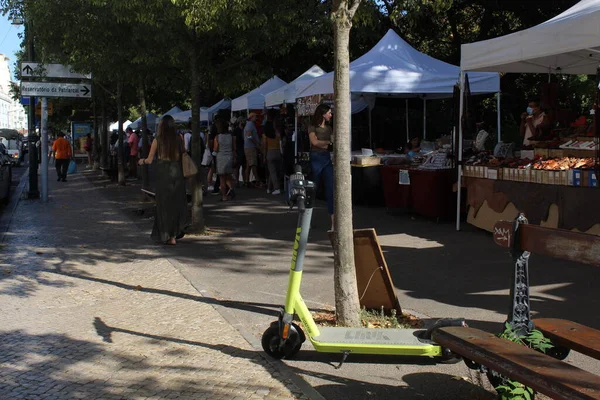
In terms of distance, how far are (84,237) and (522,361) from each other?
884 cm

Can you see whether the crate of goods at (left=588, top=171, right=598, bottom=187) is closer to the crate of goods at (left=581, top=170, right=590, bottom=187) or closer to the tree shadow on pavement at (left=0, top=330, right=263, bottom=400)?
the crate of goods at (left=581, top=170, right=590, bottom=187)

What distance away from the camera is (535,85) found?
76.7 ft

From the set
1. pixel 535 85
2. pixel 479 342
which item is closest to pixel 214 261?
pixel 479 342

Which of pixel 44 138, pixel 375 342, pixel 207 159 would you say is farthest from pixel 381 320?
pixel 207 159

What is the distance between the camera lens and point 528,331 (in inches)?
156

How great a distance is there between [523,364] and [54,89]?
14432 mm

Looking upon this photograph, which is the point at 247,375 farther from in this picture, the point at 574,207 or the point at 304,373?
the point at 574,207

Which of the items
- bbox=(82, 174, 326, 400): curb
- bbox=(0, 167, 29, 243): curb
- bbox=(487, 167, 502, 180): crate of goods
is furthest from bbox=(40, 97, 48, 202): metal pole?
A: bbox=(487, 167, 502, 180): crate of goods

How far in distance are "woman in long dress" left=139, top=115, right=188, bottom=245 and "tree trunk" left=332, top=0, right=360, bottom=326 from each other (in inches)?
181

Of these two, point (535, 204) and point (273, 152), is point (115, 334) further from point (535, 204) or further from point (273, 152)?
point (273, 152)

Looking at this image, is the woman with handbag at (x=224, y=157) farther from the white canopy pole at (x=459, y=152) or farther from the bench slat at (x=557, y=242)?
the bench slat at (x=557, y=242)

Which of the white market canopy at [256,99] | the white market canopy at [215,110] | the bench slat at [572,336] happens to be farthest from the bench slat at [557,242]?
the white market canopy at [215,110]

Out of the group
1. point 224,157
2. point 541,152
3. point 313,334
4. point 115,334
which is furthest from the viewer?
point 224,157

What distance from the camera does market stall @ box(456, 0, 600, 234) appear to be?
25.1 feet
